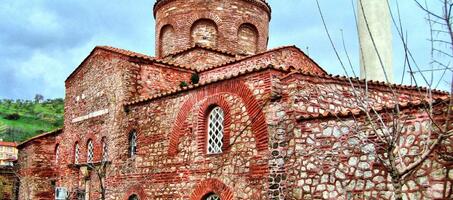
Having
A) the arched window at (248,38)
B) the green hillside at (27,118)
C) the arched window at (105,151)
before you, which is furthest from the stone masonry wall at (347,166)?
the green hillside at (27,118)

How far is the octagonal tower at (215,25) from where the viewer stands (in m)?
18.2

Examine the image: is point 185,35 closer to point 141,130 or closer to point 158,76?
point 158,76

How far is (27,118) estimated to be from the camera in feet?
232

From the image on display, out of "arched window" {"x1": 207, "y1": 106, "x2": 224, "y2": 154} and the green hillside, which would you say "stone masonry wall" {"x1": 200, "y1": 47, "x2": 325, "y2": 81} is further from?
the green hillside

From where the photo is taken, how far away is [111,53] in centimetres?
1584

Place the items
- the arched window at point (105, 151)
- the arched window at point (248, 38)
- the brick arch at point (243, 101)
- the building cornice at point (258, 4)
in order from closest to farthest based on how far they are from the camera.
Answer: the brick arch at point (243, 101) → the arched window at point (105, 151) → the arched window at point (248, 38) → the building cornice at point (258, 4)

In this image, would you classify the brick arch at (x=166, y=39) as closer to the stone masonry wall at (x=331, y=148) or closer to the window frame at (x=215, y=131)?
the window frame at (x=215, y=131)

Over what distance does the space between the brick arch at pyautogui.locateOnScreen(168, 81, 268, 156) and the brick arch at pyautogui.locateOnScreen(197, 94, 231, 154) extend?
0.17 m

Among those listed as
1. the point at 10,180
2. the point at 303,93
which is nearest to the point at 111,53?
the point at 303,93

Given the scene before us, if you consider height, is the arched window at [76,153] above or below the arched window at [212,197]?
above

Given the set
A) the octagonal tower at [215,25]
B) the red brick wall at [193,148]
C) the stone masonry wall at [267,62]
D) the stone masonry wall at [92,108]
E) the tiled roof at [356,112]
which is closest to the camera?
the tiled roof at [356,112]

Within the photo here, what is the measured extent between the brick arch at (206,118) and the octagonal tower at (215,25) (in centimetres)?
674

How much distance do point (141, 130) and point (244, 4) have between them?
7.24 meters

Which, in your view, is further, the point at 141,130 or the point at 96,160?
the point at 96,160
